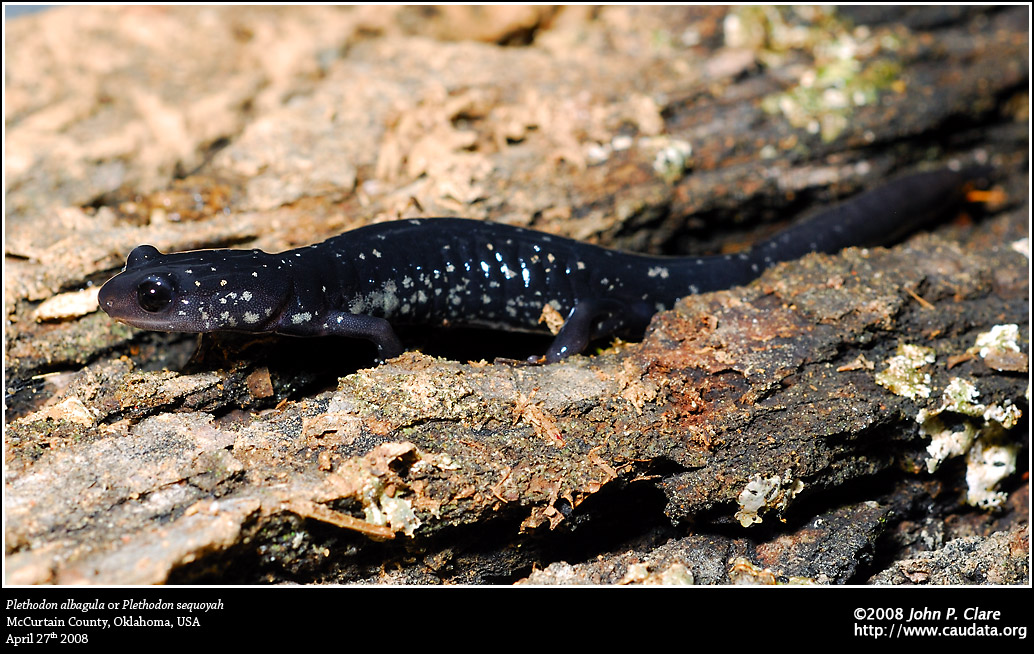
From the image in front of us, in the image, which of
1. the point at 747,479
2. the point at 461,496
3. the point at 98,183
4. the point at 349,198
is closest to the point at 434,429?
the point at 461,496

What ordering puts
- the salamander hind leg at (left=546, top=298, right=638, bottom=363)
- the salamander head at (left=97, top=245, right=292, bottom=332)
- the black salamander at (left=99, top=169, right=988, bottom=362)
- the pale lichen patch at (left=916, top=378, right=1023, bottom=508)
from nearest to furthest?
the salamander head at (left=97, top=245, right=292, bottom=332) → the black salamander at (left=99, top=169, right=988, bottom=362) → the pale lichen patch at (left=916, top=378, right=1023, bottom=508) → the salamander hind leg at (left=546, top=298, right=638, bottom=363)

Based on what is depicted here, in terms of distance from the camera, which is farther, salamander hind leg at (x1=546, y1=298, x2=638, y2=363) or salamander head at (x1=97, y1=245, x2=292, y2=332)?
salamander hind leg at (x1=546, y1=298, x2=638, y2=363)

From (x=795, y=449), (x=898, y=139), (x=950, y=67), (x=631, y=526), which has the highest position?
(x=950, y=67)

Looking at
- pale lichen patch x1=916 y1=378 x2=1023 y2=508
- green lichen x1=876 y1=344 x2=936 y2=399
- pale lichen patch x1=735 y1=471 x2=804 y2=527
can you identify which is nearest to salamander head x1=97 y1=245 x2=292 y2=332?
pale lichen patch x1=735 y1=471 x2=804 y2=527

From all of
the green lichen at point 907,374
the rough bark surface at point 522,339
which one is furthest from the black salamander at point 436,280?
the green lichen at point 907,374

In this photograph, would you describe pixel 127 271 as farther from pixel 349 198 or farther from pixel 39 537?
pixel 349 198

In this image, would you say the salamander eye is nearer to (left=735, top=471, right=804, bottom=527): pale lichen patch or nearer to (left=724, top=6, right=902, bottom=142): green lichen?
(left=735, top=471, right=804, bottom=527): pale lichen patch

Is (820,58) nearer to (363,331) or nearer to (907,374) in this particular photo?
(907,374)
